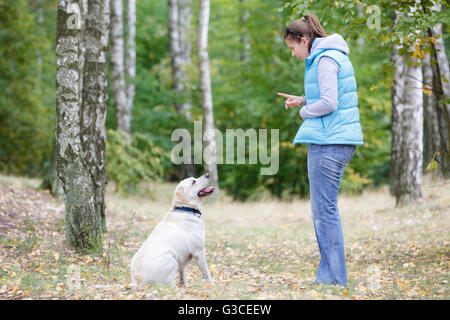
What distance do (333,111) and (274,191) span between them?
38.8ft

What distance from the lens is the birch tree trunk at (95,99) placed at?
802cm

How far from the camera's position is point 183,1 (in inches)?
786

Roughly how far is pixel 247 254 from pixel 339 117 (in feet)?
12.3

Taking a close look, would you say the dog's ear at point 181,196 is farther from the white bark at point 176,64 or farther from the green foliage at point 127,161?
the white bark at point 176,64

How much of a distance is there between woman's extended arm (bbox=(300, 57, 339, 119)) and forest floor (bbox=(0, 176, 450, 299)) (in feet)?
5.35

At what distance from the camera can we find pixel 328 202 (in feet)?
15.9

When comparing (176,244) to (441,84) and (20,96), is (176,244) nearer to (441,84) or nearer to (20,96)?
(441,84)

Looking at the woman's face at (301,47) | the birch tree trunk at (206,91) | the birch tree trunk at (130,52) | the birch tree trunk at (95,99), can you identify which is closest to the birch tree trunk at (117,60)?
the birch tree trunk at (130,52)

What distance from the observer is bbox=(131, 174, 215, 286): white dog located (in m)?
4.83

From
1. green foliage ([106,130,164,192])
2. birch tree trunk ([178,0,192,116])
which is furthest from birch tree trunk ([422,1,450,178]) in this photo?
birch tree trunk ([178,0,192,116])

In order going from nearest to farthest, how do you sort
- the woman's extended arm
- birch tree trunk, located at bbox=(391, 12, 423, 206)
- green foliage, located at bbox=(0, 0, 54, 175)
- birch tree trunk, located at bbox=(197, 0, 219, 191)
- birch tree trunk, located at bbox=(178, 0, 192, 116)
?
the woman's extended arm
birch tree trunk, located at bbox=(391, 12, 423, 206)
birch tree trunk, located at bbox=(197, 0, 219, 191)
birch tree trunk, located at bbox=(178, 0, 192, 116)
green foliage, located at bbox=(0, 0, 54, 175)

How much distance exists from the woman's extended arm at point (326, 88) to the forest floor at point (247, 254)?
1630 mm

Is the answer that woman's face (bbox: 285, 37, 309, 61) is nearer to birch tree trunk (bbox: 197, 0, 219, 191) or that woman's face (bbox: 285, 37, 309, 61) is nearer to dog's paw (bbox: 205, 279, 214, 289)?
dog's paw (bbox: 205, 279, 214, 289)
